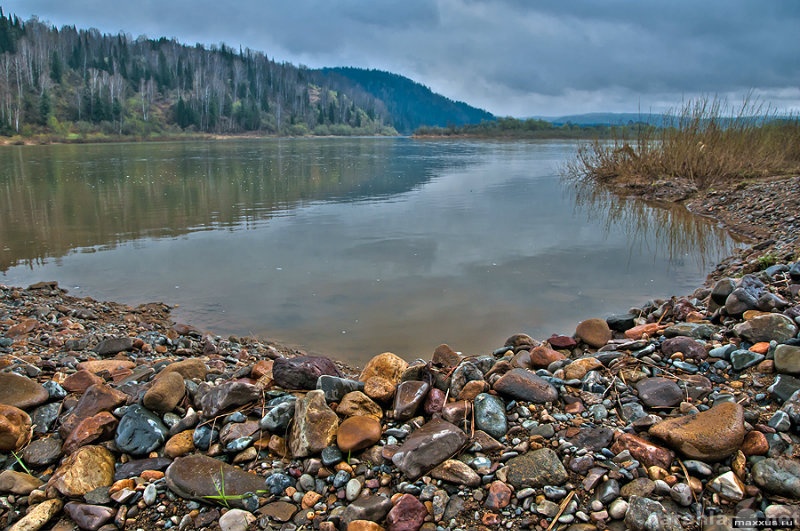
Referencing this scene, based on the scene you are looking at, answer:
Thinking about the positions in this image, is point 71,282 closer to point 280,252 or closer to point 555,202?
point 280,252

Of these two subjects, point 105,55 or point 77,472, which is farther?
point 105,55

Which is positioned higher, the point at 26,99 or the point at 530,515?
the point at 26,99

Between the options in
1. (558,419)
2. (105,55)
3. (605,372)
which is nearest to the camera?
(558,419)

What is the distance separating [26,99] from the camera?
78.4 metres

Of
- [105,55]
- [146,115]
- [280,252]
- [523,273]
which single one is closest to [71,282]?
[280,252]

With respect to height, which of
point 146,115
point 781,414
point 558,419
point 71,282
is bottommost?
point 71,282

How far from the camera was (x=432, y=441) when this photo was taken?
2.47 m

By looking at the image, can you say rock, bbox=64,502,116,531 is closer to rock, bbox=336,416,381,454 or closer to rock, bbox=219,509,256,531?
rock, bbox=219,509,256,531

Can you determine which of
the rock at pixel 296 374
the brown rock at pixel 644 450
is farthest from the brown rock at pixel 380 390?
the brown rock at pixel 644 450

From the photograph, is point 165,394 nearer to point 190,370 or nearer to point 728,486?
point 190,370

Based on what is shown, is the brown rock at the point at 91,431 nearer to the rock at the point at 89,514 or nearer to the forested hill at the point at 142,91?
the rock at the point at 89,514

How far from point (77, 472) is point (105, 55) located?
144 meters

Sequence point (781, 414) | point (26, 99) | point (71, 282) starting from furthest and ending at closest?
point (26, 99) < point (71, 282) < point (781, 414)

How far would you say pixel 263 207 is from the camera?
14.1 m
